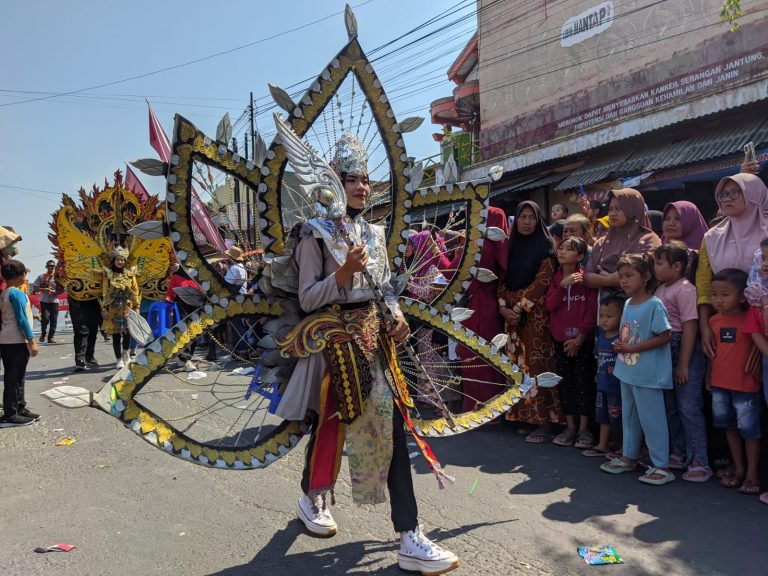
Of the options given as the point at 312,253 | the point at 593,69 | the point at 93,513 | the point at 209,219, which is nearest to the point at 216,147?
the point at 209,219

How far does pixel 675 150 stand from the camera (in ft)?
31.0

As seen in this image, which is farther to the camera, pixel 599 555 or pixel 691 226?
pixel 691 226

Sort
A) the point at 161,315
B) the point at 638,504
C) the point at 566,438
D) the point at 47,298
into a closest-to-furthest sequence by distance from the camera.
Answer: the point at 638,504, the point at 566,438, the point at 161,315, the point at 47,298

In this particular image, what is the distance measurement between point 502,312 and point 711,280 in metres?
1.60

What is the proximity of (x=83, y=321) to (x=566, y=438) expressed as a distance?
6.95m

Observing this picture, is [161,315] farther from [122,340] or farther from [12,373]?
[12,373]

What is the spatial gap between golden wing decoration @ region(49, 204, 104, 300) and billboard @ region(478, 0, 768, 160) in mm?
9065

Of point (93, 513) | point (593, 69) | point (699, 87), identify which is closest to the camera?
point (93, 513)

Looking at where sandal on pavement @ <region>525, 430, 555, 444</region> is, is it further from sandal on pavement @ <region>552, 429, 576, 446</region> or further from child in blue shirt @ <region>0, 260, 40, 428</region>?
child in blue shirt @ <region>0, 260, 40, 428</region>

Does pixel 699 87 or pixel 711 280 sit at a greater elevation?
pixel 699 87

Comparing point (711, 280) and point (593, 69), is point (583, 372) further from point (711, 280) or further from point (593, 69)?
point (593, 69)

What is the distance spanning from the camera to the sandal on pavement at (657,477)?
11.8ft

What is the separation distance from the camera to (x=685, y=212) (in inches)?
165

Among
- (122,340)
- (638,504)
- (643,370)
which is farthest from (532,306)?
(122,340)
